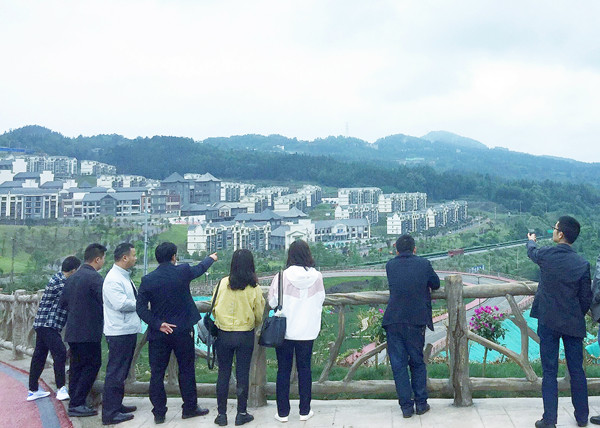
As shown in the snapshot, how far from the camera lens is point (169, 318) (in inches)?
121

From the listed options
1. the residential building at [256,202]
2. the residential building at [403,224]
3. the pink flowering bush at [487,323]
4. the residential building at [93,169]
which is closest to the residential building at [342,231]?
the residential building at [403,224]

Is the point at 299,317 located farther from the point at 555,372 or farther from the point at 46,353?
the point at 46,353

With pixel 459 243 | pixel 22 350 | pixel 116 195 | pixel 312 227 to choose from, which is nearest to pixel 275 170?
pixel 116 195

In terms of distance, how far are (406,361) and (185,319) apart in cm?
126

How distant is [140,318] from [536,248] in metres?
2.22

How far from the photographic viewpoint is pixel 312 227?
54.4m

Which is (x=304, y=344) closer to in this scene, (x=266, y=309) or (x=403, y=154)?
(x=266, y=309)

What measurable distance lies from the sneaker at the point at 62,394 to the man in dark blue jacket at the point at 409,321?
7.06 feet

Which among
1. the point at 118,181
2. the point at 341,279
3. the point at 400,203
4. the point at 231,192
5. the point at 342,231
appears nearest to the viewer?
the point at 341,279

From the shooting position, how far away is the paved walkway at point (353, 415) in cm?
294

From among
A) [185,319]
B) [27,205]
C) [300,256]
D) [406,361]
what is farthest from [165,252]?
[27,205]

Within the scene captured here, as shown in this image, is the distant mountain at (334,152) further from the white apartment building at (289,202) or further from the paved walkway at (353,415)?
the paved walkway at (353,415)

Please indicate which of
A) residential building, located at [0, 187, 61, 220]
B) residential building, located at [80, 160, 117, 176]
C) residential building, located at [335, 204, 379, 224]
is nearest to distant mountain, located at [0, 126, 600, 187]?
residential building, located at [80, 160, 117, 176]

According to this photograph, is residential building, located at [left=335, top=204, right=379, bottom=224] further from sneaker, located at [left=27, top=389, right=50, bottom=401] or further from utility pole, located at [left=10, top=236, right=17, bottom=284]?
sneaker, located at [left=27, top=389, right=50, bottom=401]
